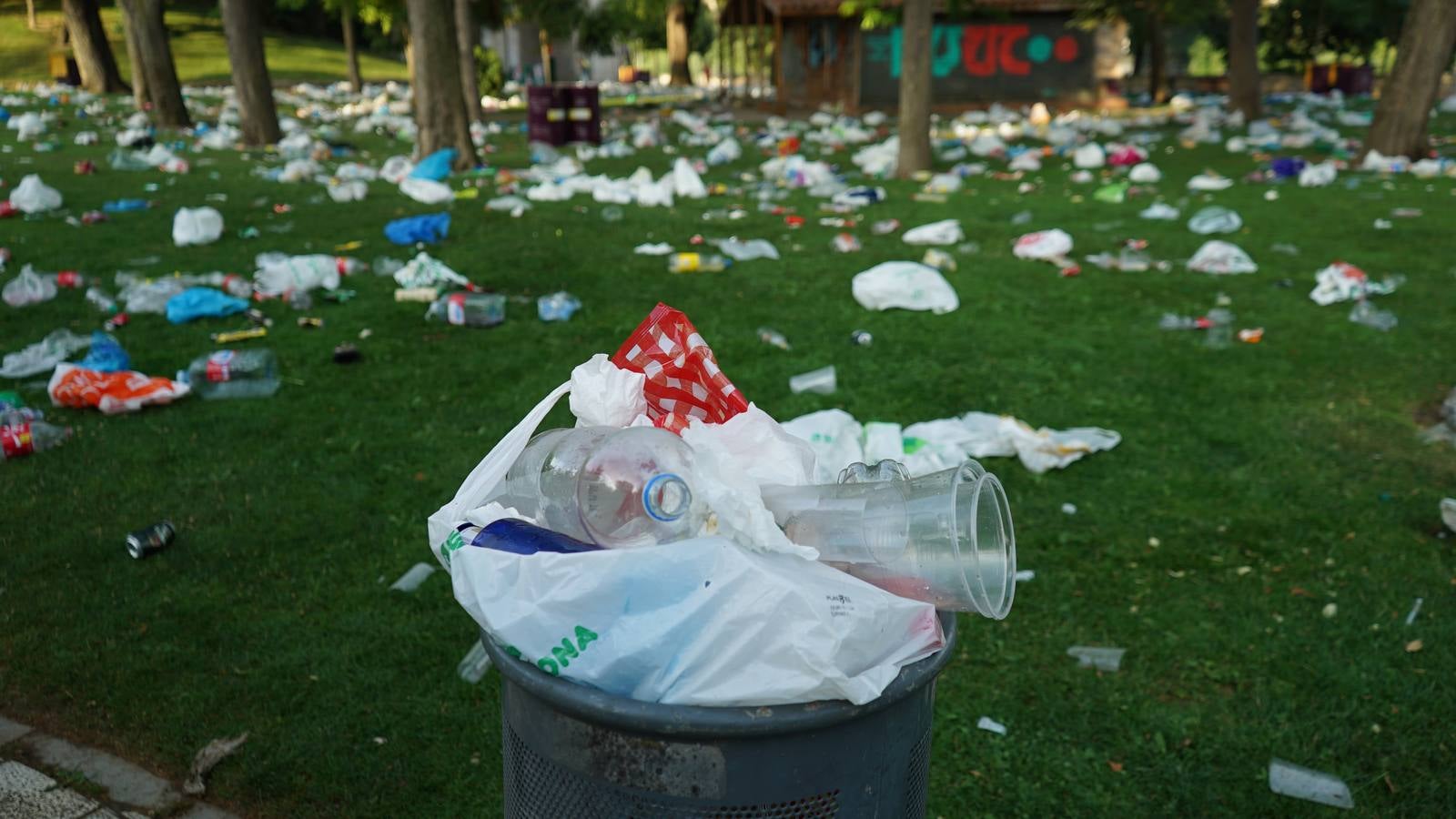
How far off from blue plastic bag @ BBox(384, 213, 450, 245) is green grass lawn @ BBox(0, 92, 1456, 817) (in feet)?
3.50

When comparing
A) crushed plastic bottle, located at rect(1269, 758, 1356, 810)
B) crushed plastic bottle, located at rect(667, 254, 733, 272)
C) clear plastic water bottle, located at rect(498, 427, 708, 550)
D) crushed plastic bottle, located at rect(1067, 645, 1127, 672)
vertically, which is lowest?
crushed plastic bottle, located at rect(1269, 758, 1356, 810)

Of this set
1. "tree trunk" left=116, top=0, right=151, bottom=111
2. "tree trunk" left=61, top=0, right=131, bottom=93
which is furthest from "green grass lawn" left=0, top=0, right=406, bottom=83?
"tree trunk" left=116, top=0, right=151, bottom=111

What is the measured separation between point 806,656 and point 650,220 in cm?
783

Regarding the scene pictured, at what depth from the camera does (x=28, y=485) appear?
3701 millimetres

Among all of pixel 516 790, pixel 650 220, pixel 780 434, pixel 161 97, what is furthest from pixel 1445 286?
pixel 161 97

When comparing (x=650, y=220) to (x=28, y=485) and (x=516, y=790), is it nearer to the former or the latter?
(x=28, y=485)

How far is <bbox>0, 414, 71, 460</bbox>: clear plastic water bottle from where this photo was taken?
3.93 m

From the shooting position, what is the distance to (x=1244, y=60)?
1627cm

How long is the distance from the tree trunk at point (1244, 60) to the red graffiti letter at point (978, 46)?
6.10m

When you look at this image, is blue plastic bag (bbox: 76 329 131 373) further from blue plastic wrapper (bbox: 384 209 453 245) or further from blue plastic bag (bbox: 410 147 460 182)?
blue plastic bag (bbox: 410 147 460 182)

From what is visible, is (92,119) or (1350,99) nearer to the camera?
(92,119)

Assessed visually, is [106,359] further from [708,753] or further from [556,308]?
[708,753]

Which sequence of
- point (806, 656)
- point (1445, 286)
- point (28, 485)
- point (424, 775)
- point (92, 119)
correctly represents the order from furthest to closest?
point (92, 119)
point (1445, 286)
point (28, 485)
point (424, 775)
point (806, 656)

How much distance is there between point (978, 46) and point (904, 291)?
17973 millimetres
